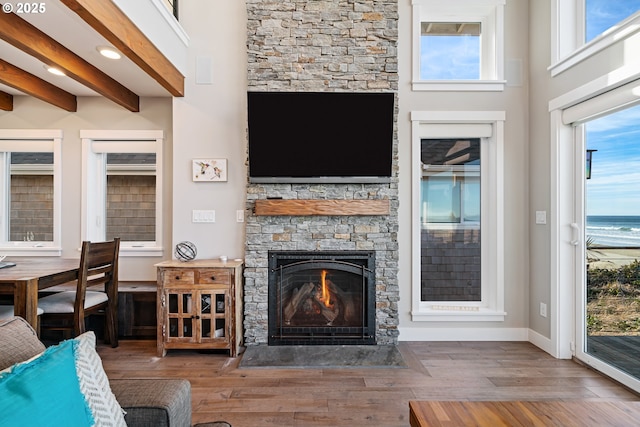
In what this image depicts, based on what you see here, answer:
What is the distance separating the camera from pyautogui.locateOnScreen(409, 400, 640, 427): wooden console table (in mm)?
1282

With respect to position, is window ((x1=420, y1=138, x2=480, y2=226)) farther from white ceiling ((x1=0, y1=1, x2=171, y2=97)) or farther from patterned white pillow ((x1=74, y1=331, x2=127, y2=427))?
patterned white pillow ((x1=74, y1=331, x2=127, y2=427))

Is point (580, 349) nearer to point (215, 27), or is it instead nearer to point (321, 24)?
point (321, 24)

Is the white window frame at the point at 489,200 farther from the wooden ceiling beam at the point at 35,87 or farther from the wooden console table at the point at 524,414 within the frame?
the wooden ceiling beam at the point at 35,87

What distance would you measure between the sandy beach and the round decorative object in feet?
10.9

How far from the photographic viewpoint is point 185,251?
9.84ft

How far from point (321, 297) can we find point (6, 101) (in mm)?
3803

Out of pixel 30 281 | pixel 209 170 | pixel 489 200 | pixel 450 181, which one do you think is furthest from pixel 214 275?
pixel 489 200

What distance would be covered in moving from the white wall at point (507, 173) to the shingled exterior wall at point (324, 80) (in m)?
0.23

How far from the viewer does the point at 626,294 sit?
2398 millimetres

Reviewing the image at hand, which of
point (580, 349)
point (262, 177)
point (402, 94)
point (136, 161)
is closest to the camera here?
point (580, 349)

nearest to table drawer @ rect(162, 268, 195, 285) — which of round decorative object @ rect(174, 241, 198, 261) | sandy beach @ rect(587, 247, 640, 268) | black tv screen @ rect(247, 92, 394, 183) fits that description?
round decorative object @ rect(174, 241, 198, 261)

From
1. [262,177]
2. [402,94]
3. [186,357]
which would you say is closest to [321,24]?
[402,94]

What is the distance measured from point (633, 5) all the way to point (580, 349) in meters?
2.58

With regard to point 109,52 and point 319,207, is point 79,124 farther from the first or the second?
point 319,207
